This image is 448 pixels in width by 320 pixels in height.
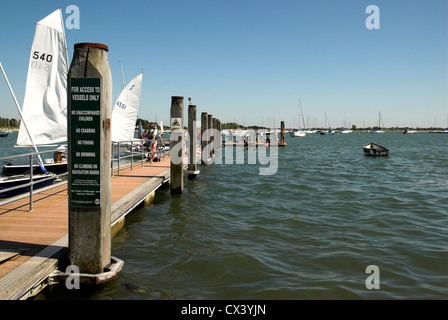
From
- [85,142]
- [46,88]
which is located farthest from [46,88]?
[85,142]

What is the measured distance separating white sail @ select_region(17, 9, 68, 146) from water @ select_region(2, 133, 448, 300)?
17.1 feet

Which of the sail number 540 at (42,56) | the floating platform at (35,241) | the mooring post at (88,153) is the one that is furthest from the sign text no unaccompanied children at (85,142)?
the sail number 540 at (42,56)

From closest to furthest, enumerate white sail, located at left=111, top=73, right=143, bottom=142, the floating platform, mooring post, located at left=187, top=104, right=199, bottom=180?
the floating platform < mooring post, located at left=187, top=104, right=199, bottom=180 < white sail, located at left=111, top=73, right=143, bottom=142

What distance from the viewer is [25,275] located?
13.0ft

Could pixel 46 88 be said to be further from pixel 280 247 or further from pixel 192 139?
pixel 280 247

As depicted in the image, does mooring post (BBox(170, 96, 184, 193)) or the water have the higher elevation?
mooring post (BBox(170, 96, 184, 193))

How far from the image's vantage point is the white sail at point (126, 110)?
1962cm

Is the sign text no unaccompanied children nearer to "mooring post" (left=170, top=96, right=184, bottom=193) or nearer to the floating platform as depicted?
the floating platform

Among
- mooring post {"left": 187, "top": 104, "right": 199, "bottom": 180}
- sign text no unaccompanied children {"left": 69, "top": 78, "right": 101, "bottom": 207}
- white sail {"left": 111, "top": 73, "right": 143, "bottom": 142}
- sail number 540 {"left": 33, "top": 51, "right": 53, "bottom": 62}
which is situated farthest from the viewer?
white sail {"left": 111, "top": 73, "right": 143, "bottom": 142}

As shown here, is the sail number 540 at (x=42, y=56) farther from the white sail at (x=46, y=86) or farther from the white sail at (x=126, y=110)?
the white sail at (x=126, y=110)

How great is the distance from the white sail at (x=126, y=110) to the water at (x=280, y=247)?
8.34m

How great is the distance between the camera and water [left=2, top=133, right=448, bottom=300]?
524 cm

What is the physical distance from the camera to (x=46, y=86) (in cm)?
1338

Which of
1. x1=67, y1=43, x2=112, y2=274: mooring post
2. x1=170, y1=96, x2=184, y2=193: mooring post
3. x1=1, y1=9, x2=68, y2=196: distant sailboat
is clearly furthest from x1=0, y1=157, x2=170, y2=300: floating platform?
x1=1, y1=9, x2=68, y2=196: distant sailboat
